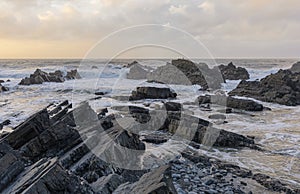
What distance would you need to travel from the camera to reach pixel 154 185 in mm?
5059

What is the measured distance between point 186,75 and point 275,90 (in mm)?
16705

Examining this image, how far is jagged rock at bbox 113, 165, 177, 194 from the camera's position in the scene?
16.1 feet

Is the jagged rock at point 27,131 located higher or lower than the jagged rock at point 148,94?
higher

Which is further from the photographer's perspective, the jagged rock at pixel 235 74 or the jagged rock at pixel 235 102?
the jagged rock at pixel 235 74

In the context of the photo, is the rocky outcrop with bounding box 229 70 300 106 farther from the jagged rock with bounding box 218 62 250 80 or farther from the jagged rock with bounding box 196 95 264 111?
the jagged rock with bounding box 218 62 250 80

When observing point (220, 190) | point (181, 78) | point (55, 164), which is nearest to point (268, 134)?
point (220, 190)

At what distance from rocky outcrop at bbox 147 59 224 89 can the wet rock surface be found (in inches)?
1160

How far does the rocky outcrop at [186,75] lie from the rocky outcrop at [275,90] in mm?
7444

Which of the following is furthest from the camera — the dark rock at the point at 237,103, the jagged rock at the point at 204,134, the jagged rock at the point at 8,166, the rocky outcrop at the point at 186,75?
the rocky outcrop at the point at 186,75

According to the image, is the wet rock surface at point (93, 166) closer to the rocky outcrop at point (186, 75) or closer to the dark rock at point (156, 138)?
the dark rock at point (156, 138)

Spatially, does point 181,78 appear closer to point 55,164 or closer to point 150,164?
point 150,164

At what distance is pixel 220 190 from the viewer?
8312mm

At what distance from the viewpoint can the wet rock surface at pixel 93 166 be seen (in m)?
5.43

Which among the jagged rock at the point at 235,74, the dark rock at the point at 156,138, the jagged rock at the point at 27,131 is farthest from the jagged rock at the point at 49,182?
the jagged rock at the point at 235,74
